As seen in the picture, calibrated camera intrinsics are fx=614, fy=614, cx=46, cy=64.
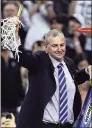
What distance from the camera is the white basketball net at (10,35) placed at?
637cm

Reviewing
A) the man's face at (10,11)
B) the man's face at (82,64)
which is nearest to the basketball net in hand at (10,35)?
the man's face at (82,64)

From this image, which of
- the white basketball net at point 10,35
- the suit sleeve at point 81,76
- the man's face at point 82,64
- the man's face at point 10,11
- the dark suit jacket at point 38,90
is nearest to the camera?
the white basketball net at point 10,35

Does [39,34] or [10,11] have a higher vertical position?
[10,11]

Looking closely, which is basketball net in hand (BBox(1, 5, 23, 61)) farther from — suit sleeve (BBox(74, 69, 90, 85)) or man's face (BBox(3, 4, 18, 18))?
man's face (BBox(3, 4, 18, 18))

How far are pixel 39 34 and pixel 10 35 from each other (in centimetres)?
493

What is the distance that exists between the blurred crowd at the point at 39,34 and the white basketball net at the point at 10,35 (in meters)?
2.74

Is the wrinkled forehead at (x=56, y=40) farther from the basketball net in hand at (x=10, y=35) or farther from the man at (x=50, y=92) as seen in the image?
the basketball net in hand at (x=10, y=35)

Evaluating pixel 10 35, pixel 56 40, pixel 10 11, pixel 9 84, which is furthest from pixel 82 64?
pixel 10 35

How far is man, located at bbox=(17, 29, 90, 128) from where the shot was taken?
655 centimetres

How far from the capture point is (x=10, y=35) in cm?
641

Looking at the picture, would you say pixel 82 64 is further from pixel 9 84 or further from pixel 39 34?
pixel 39 34

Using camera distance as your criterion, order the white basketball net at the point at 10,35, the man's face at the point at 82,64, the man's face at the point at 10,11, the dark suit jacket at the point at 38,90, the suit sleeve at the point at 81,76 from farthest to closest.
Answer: the man's face at the point at 10,11, the man's face at the point at 82,64, the suit sleeve at the point at 81,76, the dark suit jacket at the point at 38,90, the white basketball net at the point at 10,35

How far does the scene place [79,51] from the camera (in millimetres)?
10766

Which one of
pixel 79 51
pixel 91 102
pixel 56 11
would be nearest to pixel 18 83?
pixel 79 51
